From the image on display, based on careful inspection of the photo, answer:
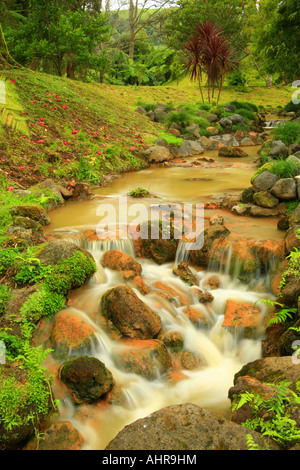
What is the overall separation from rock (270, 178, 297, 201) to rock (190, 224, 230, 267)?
1653 mm

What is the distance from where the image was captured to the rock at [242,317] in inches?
175

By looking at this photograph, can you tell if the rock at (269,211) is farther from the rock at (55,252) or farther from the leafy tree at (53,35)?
the leafy tree at (53,35)

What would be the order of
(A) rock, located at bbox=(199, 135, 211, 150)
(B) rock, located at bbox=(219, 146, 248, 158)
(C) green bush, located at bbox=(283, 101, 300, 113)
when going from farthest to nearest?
(C) green bush, located at bbox=(283, 101, 300, 113), (A) rock, located at bbox=(199, 135, 211, 150), (B) rock, located at bbox=(219, 146, 248, 158)

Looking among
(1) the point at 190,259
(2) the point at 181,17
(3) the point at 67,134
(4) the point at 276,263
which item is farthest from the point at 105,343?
(2) the point at 181,17

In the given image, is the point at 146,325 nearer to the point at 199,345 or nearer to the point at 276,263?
the point at 199,345

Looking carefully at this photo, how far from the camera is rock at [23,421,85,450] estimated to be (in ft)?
9.20

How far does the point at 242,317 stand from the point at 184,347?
0.90 m

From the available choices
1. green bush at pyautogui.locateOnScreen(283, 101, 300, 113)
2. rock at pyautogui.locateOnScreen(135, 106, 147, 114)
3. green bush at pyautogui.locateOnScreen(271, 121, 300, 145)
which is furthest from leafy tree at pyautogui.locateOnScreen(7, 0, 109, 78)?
green bush at pyautogui.locateOnScreen(283, 101, 300, 113)

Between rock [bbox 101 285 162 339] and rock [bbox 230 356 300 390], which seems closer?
rock [bbox 230 356 300 390]

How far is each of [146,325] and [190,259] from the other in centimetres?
186

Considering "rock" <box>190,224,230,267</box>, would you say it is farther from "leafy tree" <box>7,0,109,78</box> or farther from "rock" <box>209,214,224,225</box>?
"leafy tree" <box>7,0,109,78</box>

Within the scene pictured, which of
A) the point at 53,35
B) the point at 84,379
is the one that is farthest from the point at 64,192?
the point at 53,35

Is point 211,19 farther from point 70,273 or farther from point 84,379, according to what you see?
point 84,379

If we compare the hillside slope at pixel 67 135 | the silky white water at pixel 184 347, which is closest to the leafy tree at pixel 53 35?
the hillside slope at pixel 67 135
